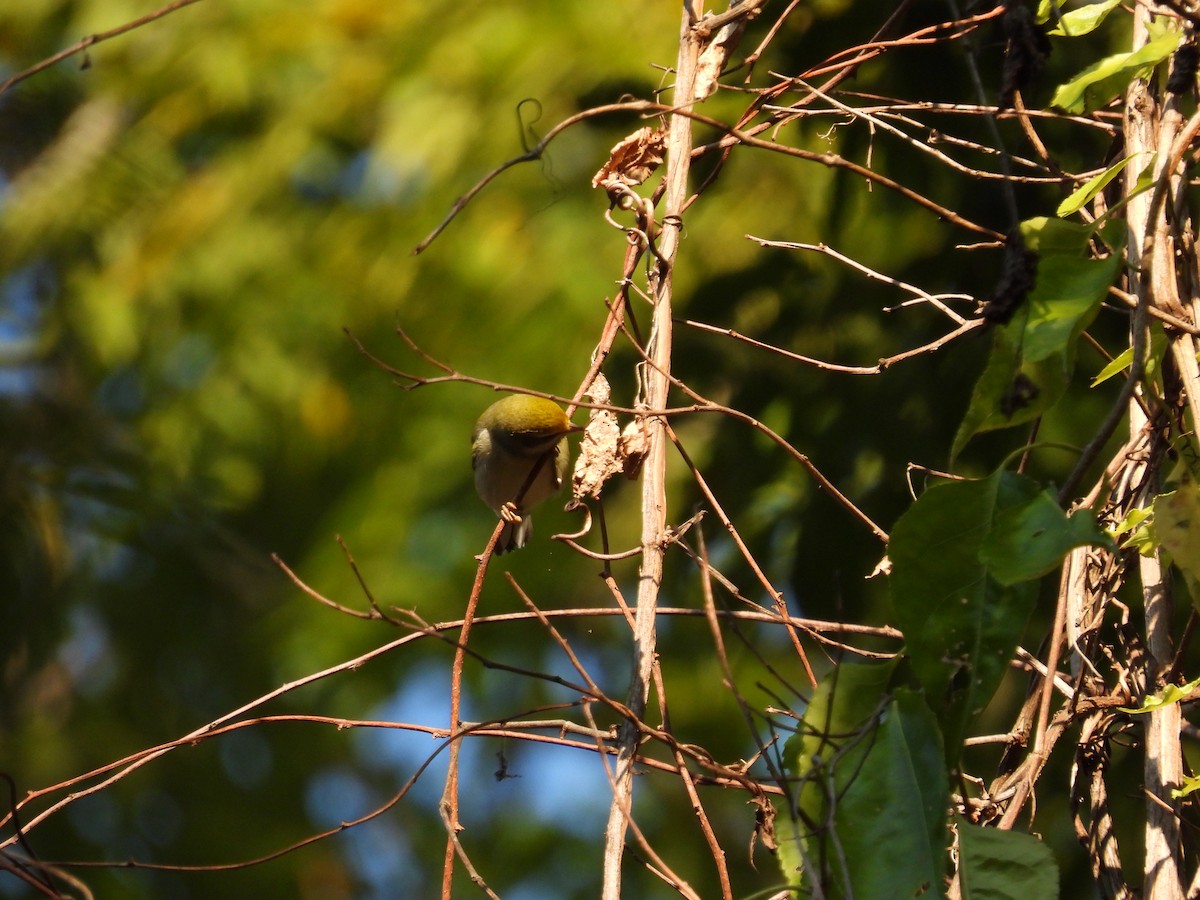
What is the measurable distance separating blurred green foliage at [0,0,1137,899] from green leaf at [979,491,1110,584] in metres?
0.64

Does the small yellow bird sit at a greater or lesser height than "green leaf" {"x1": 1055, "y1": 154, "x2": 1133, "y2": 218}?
lesser

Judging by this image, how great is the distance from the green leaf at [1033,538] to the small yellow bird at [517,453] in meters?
2.14

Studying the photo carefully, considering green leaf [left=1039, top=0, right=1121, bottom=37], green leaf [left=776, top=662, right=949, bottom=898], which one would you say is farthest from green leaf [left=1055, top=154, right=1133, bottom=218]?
green leaf [left=776, top=662, right=949, bottom=898]

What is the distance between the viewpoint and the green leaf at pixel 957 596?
1555mm

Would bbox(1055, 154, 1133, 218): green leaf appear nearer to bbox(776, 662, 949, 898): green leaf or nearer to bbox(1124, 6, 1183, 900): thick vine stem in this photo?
bbox(1124, 6, 1183, 900): thick vine stem

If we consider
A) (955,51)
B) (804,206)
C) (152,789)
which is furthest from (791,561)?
(152,789)

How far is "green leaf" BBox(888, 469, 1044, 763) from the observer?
1555 mm

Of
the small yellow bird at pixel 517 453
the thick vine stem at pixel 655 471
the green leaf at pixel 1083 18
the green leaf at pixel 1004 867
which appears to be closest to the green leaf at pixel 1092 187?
the green leaf at pixel 1083 18

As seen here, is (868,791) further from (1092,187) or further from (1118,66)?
(1118,66)

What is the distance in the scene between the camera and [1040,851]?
1502 mm

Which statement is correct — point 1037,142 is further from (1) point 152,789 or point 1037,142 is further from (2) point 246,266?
(1) point 152,789

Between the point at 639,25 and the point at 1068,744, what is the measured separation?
2424mm

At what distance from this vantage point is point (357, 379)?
5.34m

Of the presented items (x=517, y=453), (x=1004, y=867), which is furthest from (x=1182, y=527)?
(x=517, y=453)
